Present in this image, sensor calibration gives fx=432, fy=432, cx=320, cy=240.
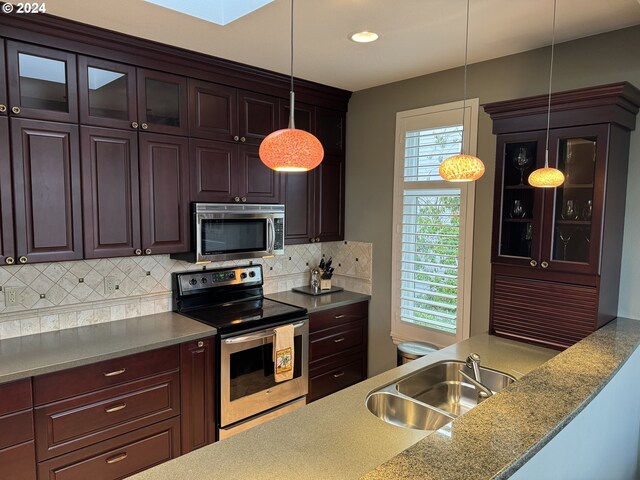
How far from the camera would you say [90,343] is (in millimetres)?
2309

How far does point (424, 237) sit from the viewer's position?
124 inches

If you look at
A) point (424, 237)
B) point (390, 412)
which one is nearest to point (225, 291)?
point (424, 237)

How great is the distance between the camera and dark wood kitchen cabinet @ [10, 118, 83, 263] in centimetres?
217

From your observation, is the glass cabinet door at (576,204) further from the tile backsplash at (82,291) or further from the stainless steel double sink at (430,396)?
the tile backsplash at (82,291)

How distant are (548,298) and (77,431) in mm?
2509

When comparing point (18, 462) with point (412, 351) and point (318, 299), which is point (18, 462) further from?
point (412, 351)

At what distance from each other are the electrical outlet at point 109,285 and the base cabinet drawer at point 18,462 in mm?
952

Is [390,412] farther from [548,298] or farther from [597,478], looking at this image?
[548,298]

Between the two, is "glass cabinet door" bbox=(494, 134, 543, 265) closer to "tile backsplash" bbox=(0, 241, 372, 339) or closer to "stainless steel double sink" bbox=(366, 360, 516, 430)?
"stainless steel double sink" bbox=(366, 360, 516, 430)

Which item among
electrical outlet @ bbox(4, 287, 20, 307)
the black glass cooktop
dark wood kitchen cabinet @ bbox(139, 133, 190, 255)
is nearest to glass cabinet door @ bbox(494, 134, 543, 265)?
the black glass cooktop

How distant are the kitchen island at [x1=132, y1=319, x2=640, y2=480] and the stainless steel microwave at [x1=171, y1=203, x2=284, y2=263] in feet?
4.75

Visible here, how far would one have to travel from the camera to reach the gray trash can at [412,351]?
9.36 ft

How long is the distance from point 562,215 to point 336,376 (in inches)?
80.6

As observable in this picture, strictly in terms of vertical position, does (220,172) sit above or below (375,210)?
above
